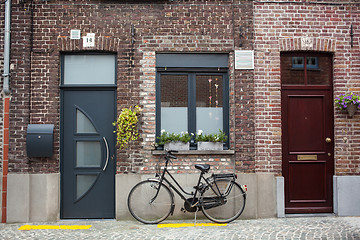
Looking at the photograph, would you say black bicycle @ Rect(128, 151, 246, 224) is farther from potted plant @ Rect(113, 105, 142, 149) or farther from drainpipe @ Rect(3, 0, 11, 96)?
drainpipe @ Rect(3, 0, 11, 96)

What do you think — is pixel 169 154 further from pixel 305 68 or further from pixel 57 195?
pixel 305 68

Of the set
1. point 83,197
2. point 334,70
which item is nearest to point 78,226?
point 83,197

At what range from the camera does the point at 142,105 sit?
7129mm

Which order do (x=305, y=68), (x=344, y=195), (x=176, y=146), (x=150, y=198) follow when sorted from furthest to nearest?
(x=305, y=68) < (x=344, y=195) < (x=176, y=146) < (x=150, y=198)

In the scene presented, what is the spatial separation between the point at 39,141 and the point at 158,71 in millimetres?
2672

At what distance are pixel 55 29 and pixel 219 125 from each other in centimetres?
381

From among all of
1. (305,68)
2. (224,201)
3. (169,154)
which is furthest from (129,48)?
(305,68)

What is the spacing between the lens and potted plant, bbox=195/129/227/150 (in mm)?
7094

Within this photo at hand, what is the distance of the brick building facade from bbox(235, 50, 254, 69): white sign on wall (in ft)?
0.27

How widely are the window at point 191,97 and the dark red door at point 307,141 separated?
130 centimetres

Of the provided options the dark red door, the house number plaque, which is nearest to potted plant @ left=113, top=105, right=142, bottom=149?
the dark red door

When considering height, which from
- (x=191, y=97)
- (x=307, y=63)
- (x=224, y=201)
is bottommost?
(x=224, y=201)

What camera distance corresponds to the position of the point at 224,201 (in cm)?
673

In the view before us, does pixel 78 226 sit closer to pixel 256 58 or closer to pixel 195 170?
pixel 195 170
